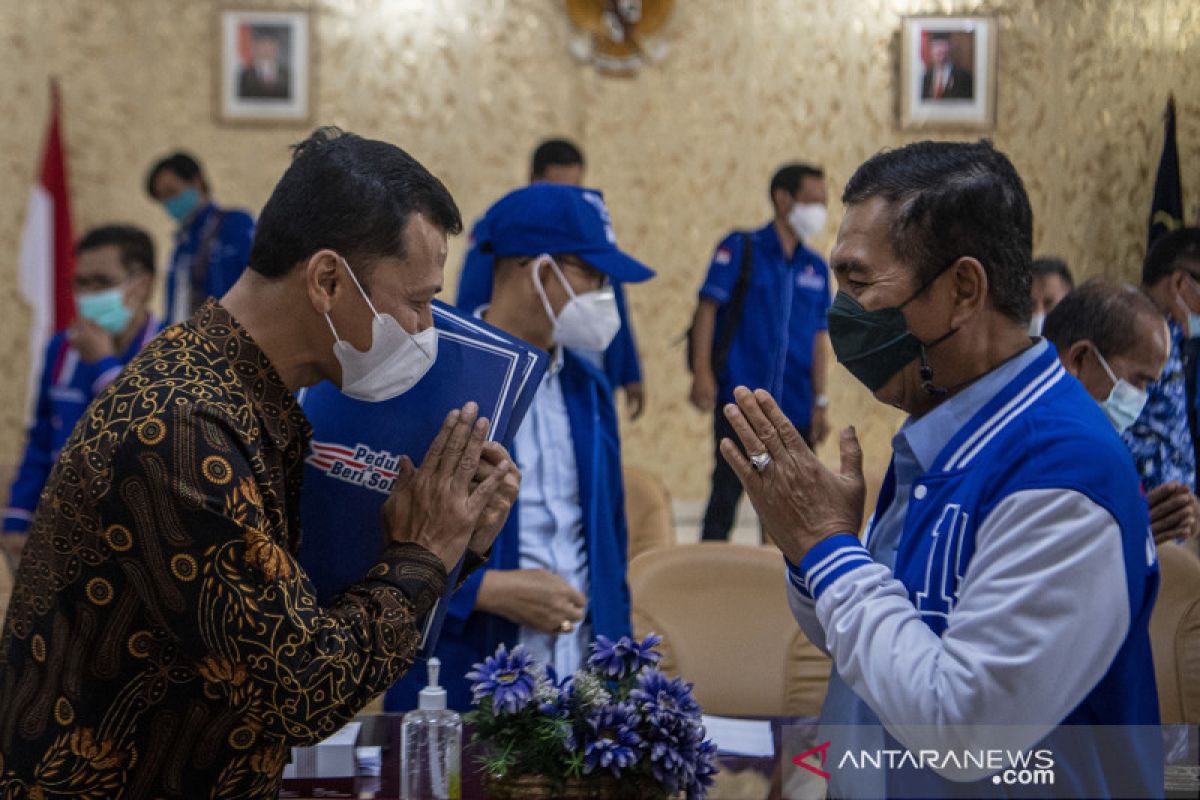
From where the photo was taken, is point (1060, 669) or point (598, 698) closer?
point (1060, 669)

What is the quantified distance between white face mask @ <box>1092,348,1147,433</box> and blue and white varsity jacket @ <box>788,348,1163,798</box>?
0.74 metres

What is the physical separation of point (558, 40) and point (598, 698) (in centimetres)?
648

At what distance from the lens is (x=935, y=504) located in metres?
1.42

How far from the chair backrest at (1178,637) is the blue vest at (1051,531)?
3.75 feet

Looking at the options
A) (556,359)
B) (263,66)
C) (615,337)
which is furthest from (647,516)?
(263,66)

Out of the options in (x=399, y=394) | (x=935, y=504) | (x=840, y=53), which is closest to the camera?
(x=935, y=504)

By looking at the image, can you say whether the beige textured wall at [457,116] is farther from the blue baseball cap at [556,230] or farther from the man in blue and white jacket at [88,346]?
the blue baseball cap at [556,230]

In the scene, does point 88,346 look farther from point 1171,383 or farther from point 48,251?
point 1171,383

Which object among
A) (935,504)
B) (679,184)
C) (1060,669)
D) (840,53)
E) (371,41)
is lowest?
(1060,669)

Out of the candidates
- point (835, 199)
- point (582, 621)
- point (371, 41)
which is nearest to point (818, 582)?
point (835, 199)

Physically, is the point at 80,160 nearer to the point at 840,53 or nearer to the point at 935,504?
the point at 840,53

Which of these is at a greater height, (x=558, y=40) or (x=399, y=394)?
(x=558, y=40)

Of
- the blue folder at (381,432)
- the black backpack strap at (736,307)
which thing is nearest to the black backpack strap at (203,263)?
the black backpack strap at (736,307)

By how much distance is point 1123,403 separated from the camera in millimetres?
2107
